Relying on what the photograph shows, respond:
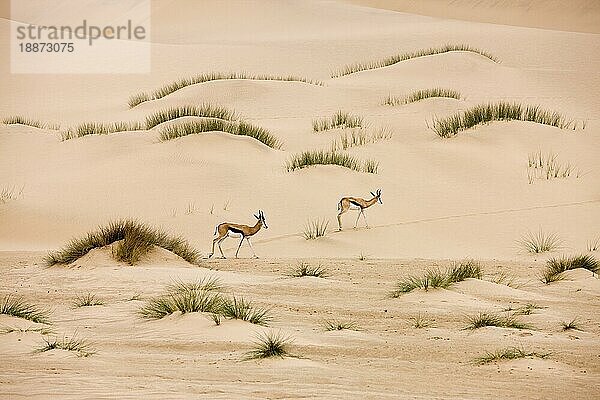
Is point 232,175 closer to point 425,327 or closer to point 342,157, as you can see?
point 342,157

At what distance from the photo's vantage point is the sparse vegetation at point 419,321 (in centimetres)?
700

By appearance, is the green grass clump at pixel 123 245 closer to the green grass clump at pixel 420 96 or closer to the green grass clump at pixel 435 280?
the green grass clump at pixel 435 280

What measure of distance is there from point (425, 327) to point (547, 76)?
15.5 metres

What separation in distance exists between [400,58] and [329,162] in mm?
11429

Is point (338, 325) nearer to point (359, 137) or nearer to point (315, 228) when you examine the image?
point (315, 228)

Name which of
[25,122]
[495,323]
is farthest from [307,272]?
[25,122]

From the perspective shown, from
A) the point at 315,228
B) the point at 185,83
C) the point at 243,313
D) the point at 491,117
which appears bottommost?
the point at 243,313

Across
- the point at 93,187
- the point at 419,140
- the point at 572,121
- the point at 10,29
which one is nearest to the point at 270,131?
the point at 419,140

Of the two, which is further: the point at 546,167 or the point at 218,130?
the point at 218,130

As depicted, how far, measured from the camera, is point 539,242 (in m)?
11.2

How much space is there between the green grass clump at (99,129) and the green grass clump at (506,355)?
404 inches

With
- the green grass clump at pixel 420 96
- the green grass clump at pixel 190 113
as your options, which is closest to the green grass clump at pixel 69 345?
the green grass clump at pixel 190 113

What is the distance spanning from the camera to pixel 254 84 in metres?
19.2

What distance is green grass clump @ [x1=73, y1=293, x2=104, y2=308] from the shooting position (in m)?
7.52
